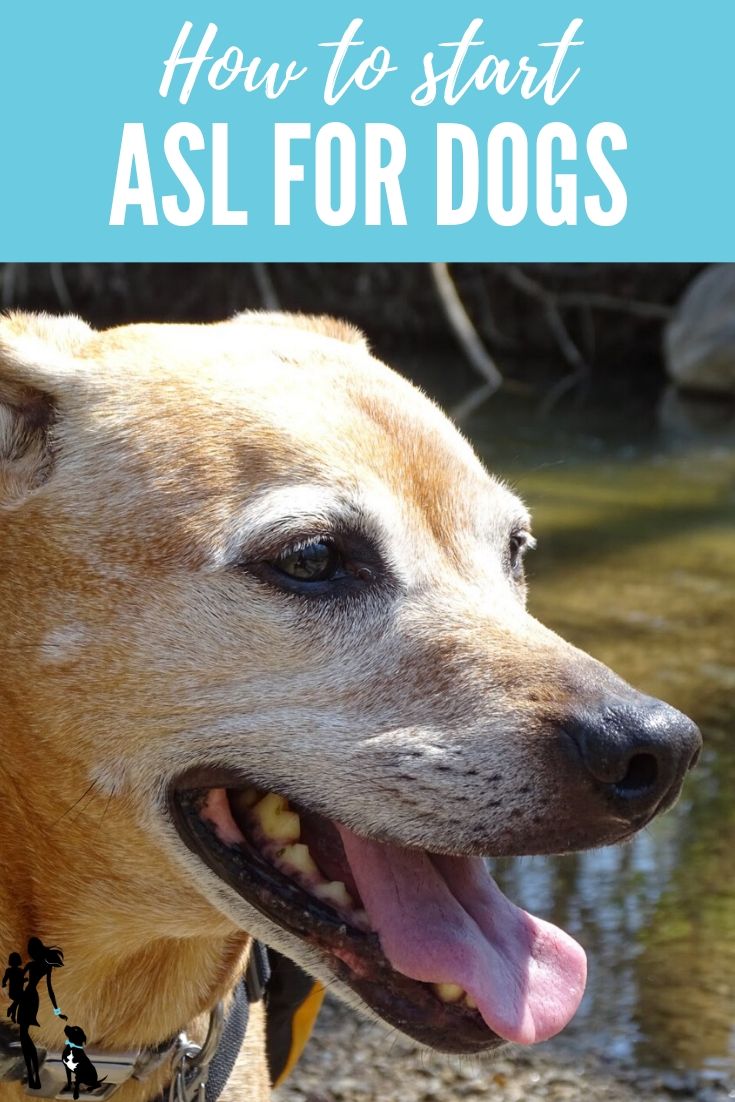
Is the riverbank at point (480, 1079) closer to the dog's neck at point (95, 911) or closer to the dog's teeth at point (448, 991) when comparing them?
the dog's neck at point (95, 911)

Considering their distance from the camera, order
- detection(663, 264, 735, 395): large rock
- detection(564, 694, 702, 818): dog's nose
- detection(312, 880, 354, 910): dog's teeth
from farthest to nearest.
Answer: detection(663, 264, 735, 395): large rock < detection(312, 880, 354, 910): dog's teeth < detection(564, 694, 702, 818): dog's nose

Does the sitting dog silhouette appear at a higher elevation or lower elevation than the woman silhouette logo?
lower

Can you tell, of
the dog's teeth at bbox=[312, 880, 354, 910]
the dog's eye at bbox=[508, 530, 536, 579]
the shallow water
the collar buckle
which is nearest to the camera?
the dog's teeth at bbox=[312, 880, 354, 910]

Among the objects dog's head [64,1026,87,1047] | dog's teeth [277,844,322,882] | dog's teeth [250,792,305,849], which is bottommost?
dog's head [64,1026,87,1047]

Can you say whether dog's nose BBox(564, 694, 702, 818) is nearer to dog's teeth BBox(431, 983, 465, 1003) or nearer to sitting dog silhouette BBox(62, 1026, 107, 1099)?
dog's teeth BBox(431, 983, 465, 1003)

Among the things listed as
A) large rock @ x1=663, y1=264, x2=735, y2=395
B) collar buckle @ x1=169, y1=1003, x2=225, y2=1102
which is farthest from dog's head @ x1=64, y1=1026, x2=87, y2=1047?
large rock @ x1=663, y1=264, x2=735, y2=395

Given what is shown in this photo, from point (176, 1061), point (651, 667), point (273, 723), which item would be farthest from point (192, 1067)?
point (651, 667)

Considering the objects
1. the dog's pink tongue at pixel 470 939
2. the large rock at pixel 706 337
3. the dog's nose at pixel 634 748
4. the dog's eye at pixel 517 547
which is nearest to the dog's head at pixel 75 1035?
the dog's pink tongue at pixel 470 939

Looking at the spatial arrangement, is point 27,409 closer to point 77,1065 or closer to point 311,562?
point 311,562
